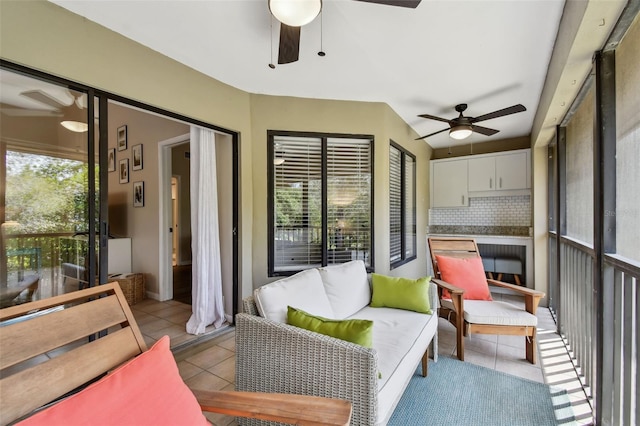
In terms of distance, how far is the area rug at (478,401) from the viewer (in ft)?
5.57

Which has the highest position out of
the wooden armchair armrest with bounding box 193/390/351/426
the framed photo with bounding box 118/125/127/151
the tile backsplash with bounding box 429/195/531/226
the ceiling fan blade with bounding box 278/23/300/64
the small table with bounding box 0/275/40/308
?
the framed photo with bounding box 118/125/127/151

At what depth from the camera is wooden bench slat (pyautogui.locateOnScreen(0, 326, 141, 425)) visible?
864 millimetres

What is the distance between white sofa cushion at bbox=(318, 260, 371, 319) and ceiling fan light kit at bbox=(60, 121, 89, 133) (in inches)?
77.8

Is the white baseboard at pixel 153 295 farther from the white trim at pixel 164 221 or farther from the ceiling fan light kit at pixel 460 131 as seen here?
the ceiling fan light kit at pixel 460 131

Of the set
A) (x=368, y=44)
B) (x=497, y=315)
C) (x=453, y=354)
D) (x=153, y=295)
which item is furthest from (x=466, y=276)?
(x=153, y=295)

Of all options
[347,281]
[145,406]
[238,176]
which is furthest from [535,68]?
[145,406]

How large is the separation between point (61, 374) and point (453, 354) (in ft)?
8.76

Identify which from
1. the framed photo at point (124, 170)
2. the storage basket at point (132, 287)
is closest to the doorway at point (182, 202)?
the storage basket at point (132, 287)

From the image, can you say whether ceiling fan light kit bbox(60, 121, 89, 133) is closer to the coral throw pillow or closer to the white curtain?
the white curtain

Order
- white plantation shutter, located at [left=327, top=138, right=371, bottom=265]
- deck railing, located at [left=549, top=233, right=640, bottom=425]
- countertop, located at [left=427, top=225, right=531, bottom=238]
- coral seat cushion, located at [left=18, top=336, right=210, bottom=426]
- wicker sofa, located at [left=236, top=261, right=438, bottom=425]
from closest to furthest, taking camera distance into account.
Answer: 1. coral seat cushion, located at [left=18, top=336, right=210, bottom=426]
2. wicker sofa, located at [left=236, top=261, right=438, bottom=425]
3. deck railing, located at [left=549, top=233, right=640, bottom=425]
4. white plantation shutter, located at [left=327, top=138, right=371, bottom=265]
5. countertop, located at [left=427, top=225, right=531, bottom=238]

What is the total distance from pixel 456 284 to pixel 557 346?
1034 mm

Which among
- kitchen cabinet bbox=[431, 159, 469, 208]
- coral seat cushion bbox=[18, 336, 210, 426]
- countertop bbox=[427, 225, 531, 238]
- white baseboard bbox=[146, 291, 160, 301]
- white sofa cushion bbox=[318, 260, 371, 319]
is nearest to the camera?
coral seat cushion bbox=[18, 336, 210, 426]

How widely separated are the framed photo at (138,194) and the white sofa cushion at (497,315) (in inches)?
168

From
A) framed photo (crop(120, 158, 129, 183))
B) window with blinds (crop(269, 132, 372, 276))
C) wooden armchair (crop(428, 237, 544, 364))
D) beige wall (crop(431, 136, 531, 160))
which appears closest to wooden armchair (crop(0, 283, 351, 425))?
wooden armchair (crop(428, 237, 544, 364))
